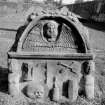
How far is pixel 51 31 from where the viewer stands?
5.39m

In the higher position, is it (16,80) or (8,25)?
(8,25)

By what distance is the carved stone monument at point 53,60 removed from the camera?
5.34 m

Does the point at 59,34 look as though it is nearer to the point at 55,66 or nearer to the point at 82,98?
the point at 55,66

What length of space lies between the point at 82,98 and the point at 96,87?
119 cm

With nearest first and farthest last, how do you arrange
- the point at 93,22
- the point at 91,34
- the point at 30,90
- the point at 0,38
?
the point at 30,90 < the point at 0,38 < the point at 91,34 < the point at 93,22

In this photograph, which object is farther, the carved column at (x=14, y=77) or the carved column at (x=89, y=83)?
the carved column at (x=89, y=83)

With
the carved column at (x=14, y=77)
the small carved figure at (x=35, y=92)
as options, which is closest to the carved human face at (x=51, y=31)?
the carved column at (x=14, y=77)

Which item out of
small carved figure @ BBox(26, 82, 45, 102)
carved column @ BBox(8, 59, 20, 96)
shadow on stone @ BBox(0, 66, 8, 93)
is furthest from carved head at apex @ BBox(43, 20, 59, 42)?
shadow on stone @ BBox(0, 66, 8, 93)

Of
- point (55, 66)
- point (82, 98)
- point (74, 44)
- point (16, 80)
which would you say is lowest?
point (82, 98)

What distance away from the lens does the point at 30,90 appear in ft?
17.7

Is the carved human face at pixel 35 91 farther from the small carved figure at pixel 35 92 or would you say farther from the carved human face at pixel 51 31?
the carved human face at pixel 51 31

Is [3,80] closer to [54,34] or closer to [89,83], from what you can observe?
[54,34]

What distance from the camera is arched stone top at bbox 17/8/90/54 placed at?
529 centimetres

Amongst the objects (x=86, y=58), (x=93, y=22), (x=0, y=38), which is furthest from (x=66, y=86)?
(x=93, y=22)
